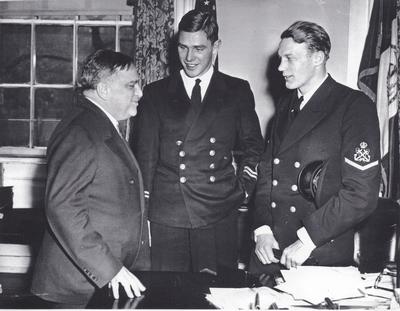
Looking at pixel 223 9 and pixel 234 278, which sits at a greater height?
pixel 223 9

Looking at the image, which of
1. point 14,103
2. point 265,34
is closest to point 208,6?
point 265,34

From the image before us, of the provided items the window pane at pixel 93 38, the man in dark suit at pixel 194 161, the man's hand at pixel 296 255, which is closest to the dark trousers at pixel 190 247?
the man in dark suit at pixel 194 161

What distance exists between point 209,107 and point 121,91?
0.82 meters

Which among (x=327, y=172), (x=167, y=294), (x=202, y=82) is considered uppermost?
(x=202, y=82)

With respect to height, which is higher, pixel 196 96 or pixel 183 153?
pixel 196 96

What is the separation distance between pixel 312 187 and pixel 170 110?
1.08 metres

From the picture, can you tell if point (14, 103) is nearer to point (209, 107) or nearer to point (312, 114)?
point (209, 107)

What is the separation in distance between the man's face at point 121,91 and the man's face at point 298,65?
0.67m

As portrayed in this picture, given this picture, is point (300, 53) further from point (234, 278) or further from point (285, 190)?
point (234, 278)

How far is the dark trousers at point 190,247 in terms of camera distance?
105 inches

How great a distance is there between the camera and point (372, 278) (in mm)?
1711

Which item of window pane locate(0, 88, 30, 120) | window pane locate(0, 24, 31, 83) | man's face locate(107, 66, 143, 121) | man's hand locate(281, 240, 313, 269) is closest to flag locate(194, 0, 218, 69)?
window pane locate(0, 24, 31, 83)

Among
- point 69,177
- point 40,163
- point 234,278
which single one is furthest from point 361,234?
point 40,163

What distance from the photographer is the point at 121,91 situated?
6.70 ft
